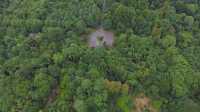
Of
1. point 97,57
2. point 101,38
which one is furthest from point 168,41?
point 97,57

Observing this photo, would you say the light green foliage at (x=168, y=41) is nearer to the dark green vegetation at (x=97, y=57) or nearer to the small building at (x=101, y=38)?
the dark green vegetation at (x=97, y=57)

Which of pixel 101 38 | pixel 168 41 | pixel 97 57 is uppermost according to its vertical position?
pixel 101 38

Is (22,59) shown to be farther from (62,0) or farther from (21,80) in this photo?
(62,0)

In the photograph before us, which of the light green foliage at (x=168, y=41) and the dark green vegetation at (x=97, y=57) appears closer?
the dark green vegetation at (x=97, y=57)

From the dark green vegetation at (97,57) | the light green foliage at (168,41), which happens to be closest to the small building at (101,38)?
the dark green vegetation at (97,57)

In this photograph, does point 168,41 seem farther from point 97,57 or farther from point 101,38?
point 97,57

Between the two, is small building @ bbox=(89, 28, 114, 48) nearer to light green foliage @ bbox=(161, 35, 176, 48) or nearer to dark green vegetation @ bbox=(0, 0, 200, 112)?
dark green vegetation @ bbox=(0, 0, 200, 112)

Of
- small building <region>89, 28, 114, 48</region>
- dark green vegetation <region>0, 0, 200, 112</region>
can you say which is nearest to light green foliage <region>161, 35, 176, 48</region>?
dark green vegetation <region>0, 0, 200, 112</region>

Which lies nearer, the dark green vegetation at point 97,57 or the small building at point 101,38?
the dark green vegetation at point 97,57
